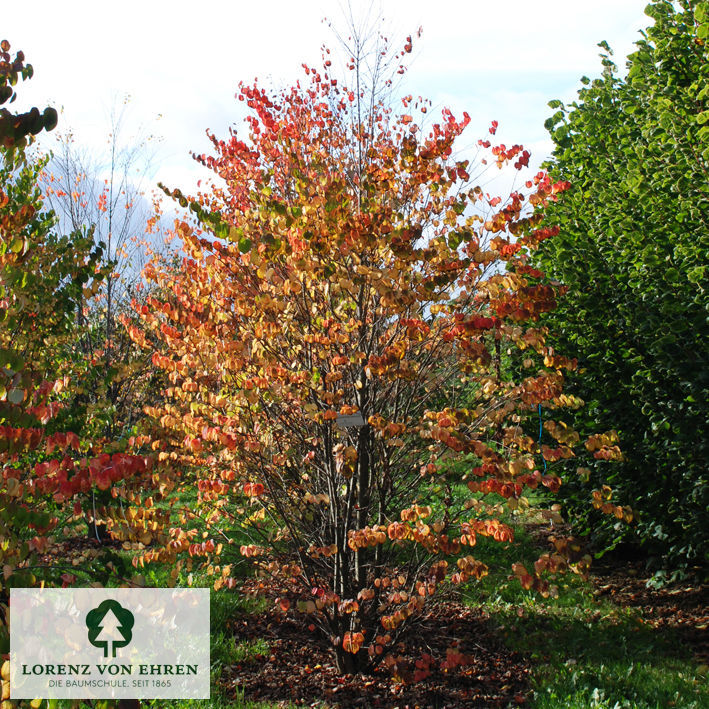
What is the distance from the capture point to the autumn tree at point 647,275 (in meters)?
4.58

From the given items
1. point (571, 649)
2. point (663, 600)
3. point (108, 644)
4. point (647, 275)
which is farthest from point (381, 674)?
point (647, 275)

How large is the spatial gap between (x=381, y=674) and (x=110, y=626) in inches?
76.2

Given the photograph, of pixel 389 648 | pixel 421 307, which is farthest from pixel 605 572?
pixel 421 307

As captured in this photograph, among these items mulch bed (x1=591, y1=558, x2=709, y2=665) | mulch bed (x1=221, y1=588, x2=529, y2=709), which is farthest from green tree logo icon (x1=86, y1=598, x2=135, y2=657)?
mulch bed (x1=591, y1=558, x2=709, y2=665)

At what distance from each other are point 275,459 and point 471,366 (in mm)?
1423

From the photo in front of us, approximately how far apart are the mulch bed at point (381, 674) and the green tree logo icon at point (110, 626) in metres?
0.99

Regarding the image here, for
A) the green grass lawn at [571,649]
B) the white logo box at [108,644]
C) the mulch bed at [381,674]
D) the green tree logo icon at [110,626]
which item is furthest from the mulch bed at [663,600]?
the green tree logo icon at [110,626]

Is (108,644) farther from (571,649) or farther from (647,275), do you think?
(647,275)

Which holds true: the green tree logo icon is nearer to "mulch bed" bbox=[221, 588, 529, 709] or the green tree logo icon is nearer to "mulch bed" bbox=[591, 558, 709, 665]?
"mulch bed" bbox=[221, 588, 529, 709]

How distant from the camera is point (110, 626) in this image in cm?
323

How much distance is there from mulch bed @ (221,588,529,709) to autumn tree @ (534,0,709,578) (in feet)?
5.03

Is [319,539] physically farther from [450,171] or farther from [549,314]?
[549,314]

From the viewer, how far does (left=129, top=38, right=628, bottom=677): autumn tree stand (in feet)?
11.6

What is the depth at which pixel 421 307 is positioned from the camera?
410 centimetres
